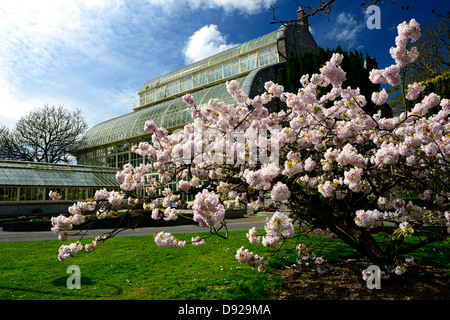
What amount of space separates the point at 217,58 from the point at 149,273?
26162 millimetres

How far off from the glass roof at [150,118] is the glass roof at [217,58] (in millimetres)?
3373

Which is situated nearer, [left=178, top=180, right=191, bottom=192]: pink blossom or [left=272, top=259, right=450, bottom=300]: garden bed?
[left=272, top=259, right=450, bottom=300]: garden bed

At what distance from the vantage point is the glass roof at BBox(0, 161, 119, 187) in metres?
20.9

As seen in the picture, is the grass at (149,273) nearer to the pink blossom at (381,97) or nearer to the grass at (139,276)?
the grass at (139,276)

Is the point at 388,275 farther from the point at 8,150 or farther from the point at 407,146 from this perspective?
the point at 8,150

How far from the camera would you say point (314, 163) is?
3.53m

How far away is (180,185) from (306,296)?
94.2 inches

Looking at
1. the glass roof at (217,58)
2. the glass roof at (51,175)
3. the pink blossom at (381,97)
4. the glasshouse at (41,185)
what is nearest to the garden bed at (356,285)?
the pink blossom at (381,97)

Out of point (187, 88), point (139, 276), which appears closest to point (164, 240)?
point (139, 276)

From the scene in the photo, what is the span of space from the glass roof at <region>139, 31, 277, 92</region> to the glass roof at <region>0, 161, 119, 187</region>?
12644 mm

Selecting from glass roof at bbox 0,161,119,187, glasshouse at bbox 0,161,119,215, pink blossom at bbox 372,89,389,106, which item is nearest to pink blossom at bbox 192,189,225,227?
pink blossom at bbox 372,89,389,106

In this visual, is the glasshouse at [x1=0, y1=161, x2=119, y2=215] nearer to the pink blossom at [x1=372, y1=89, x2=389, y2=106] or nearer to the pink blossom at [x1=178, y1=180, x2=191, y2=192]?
the pink blossom at [x1=178, y1=180, x2=191, y2=192]
